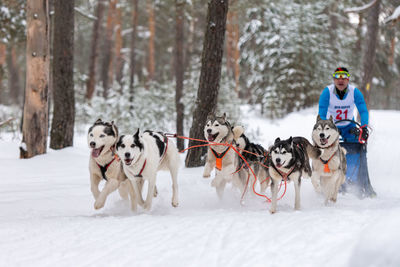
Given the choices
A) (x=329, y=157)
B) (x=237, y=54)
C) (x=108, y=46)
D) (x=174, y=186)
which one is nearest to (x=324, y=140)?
(x=329, y=157)

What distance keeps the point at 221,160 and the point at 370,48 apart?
342 inches

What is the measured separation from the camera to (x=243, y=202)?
203 inches

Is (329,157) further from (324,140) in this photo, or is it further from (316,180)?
(316,180)

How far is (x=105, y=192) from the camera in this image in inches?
162

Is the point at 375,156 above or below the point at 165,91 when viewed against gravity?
below

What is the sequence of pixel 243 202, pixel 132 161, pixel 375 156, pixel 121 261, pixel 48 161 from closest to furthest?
pixel 121 261 < pixel 132 161 < pixel 243 202 < pixel 48 161 < pixel 375 156

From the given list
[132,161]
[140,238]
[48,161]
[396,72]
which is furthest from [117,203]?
[396,72]

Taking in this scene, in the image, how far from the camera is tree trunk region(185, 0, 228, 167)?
22.2 feet

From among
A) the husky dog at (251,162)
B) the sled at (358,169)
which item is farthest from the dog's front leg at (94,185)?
the sled at (358,169)

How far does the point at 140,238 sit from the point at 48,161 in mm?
4756

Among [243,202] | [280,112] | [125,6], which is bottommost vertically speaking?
[243,202]

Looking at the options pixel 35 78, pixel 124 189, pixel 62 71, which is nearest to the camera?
pixel 124 189

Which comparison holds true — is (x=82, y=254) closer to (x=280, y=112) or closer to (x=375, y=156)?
(x=375, y=156)

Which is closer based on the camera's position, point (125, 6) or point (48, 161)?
point (48, 161)
